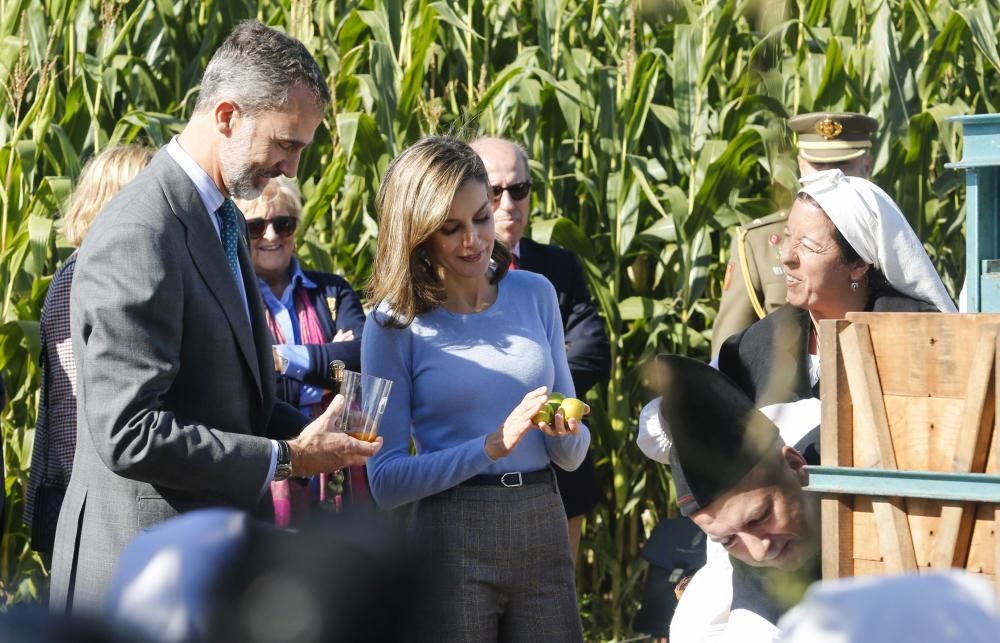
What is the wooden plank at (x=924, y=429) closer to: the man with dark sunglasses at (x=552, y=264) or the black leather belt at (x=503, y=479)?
the black leather belt at (x=503, y=479)

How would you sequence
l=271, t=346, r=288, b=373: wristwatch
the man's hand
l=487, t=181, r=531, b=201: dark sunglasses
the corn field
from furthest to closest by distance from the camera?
the corn field
l=487, t=181, r=531, b=201: dark sunglasses
l=271, t=346, r=288, b=373: wristwatch
the man's hand

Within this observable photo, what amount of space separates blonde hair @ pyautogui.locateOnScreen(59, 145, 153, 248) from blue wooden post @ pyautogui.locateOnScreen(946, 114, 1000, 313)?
1.90 meters

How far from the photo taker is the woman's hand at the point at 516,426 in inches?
97.9

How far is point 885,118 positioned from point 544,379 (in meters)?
2.40

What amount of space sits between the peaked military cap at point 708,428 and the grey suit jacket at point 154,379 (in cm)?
68

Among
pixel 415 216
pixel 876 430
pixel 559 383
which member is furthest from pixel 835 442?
pixel 415 216

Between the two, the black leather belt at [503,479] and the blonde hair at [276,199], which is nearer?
the black leather belt at [503,479]

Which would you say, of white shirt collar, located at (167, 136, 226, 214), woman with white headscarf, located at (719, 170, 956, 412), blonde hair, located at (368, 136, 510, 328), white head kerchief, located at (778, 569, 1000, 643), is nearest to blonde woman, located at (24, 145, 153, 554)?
blonde hair, located at (368, 136, 510, 328)

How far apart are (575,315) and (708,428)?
5.97 feet

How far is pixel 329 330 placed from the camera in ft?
12.6

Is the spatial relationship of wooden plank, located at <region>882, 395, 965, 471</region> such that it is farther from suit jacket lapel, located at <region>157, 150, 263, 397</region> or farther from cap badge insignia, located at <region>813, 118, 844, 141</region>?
cap badge insignia, located at <region>813, 118, 844, 141</region>

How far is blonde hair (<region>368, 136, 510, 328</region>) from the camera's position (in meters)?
2.70

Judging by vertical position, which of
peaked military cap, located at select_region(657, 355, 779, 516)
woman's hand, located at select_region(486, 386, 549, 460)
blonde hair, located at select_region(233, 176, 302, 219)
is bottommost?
woman's hand, located at select_region(486, 386, 549, 460)

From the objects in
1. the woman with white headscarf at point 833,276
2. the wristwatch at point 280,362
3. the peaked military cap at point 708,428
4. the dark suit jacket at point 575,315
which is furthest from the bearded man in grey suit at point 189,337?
the dark suit jacket at point 575,315
